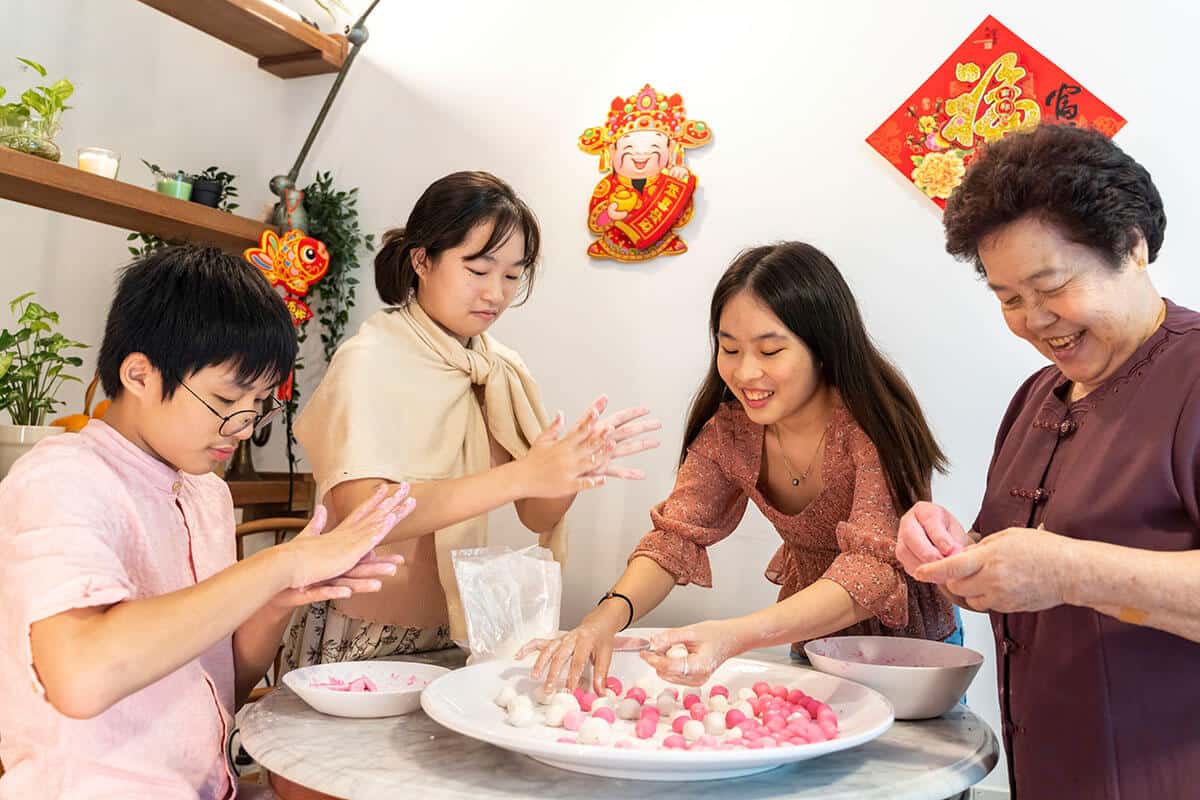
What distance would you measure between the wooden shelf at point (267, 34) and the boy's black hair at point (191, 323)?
162 centimetres

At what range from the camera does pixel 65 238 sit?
267 cm

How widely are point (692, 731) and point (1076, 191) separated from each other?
740 millimetres

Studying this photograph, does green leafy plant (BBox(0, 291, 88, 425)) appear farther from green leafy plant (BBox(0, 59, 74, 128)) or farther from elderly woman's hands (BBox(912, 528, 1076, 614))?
elderly woman's hands (BBox(912, 528, 1076, 614))

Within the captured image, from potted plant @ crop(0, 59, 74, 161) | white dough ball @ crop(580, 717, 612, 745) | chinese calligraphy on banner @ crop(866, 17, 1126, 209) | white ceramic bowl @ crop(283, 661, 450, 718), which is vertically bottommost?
white ceramic bowl @ crop(283, 661, 450, 718)

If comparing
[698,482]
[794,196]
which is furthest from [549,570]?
Answer: [794,196]

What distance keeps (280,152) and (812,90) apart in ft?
5.43

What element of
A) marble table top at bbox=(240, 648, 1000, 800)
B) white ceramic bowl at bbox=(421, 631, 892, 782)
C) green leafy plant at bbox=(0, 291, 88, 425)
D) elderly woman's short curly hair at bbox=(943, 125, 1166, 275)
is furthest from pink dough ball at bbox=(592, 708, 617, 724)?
green leafy plant at bbox=(0, 291, 88, 425)

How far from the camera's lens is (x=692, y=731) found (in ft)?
3.65

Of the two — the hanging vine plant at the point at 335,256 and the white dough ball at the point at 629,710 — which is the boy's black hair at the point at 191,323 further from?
the hanging vine plant at the point at 335,256

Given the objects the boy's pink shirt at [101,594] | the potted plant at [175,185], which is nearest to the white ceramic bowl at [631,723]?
the boy's pink shirt at [101,594]

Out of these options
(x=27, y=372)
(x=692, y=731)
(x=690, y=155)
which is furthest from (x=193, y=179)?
(x=692, y=731)

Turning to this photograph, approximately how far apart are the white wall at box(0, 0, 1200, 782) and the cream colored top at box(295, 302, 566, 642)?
0.69 metres

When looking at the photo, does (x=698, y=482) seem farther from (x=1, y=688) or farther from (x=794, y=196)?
(x=1, y=688)

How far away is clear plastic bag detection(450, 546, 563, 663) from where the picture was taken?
4.69 feet
